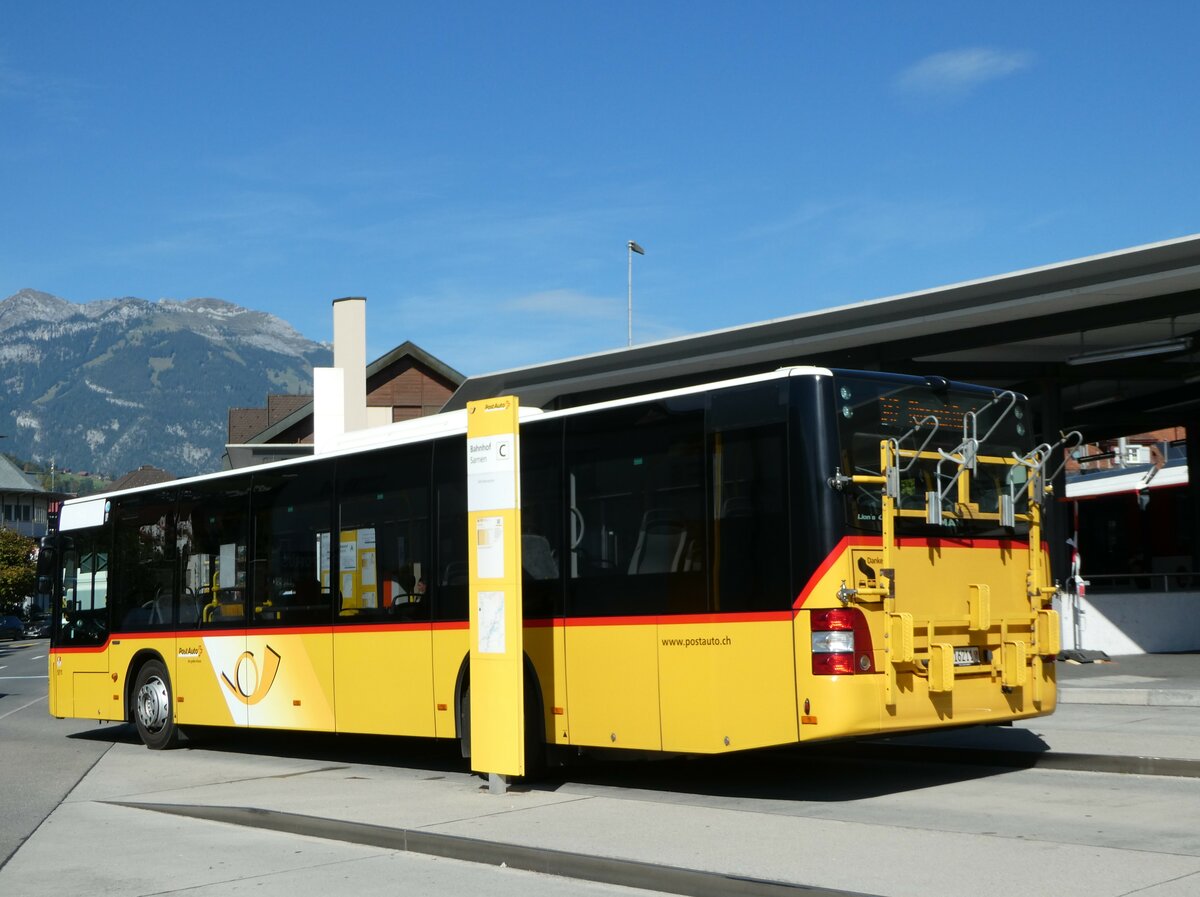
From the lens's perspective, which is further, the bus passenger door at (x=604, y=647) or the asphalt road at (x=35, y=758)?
the asphalt road at (x=35, y=758)

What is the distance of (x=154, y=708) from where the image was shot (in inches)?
693

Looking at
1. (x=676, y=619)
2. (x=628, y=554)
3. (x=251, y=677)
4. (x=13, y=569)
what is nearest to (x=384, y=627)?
(x=251, y=677)

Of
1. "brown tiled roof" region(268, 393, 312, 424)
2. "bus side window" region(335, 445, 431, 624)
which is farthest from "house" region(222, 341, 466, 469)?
"bus side window" region(335, 445, 431, 624)

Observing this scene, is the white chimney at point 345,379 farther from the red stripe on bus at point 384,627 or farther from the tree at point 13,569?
the tree at point 13,569

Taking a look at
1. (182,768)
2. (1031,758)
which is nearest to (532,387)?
(182,768)

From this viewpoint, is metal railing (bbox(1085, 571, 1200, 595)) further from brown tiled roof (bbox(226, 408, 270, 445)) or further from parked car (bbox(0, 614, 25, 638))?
parked car (bbox(0, 614, 25, 638))

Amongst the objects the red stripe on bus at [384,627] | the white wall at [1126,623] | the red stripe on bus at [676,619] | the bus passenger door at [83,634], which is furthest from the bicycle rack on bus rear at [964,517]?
the white wall at [1126,623]

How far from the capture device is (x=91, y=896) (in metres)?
8.45

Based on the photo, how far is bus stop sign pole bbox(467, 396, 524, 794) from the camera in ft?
37.6

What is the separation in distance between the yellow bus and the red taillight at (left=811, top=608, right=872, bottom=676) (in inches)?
0.6

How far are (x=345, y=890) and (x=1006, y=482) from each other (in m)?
6.22

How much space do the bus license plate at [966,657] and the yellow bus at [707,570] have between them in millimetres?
21

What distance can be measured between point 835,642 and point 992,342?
13352 millimetres

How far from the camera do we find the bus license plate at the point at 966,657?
11.0 m
